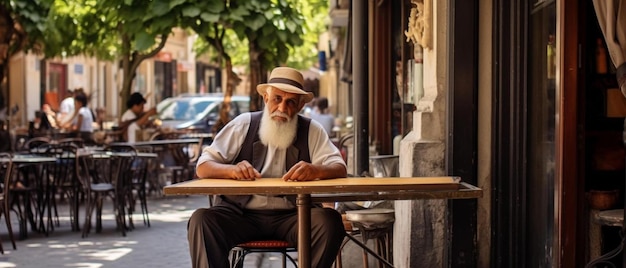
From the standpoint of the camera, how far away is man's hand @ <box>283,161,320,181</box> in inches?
234

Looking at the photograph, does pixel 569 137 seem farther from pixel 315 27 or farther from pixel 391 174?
pixel 315 27

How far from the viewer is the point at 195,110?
28328 millimetres

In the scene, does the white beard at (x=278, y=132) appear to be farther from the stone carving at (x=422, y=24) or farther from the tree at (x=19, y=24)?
the tree at (x=19, y=24)

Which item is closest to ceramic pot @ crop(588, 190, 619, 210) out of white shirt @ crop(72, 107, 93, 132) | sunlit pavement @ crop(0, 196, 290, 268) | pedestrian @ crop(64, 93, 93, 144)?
sunlit pavement @ crop(0, 196, 290, 268)

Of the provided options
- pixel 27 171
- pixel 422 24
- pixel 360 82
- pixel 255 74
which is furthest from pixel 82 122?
pixel 422 24

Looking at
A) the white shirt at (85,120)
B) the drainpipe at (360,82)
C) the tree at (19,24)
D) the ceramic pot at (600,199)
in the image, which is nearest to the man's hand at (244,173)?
the ceramic pot at (600,199)

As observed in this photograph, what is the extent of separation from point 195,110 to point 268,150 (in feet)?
71.0

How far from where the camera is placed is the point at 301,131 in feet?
22.7

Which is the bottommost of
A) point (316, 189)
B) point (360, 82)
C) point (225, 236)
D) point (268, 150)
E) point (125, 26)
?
point (225, 236)

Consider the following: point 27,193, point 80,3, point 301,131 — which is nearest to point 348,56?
point 80,3

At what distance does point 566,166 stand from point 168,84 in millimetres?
51119

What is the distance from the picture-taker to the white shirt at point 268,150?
22.1 ft

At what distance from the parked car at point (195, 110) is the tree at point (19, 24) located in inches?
347

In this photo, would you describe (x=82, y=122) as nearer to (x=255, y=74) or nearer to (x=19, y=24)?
(x=19, y=24)
